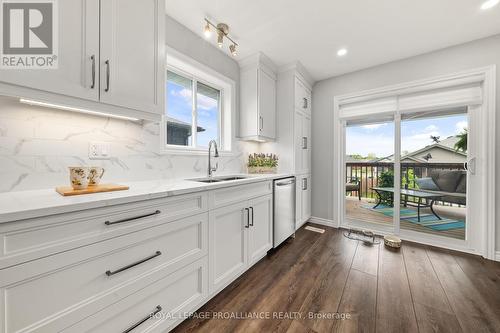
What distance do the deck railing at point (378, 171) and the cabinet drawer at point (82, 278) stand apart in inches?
123

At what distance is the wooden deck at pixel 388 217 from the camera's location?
8.22ft

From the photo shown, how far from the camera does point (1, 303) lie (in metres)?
0.67

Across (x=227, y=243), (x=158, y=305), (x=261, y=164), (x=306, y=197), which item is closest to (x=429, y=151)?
(x=306, y=197)

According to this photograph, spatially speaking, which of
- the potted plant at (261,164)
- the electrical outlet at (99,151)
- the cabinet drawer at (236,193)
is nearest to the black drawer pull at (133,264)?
the cabinet drawer at (236,193)

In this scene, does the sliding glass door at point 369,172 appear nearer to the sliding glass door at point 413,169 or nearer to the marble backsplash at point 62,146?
the sliding glass door at point 413,169

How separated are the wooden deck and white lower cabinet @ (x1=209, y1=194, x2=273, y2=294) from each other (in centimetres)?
201

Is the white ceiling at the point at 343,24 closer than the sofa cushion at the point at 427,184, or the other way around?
the white ceiling at the point at 343,24

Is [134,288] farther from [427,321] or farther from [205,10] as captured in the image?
[205,10]

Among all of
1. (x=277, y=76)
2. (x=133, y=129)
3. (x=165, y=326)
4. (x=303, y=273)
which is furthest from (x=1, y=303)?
(x=277, y=76)

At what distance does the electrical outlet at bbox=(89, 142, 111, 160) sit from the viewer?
4.46 feet

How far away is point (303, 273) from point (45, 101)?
2.34 meters

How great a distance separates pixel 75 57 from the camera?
3.43 feet

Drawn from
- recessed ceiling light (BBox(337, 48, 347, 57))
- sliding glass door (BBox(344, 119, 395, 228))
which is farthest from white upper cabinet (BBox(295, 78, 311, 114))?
sliding glass door (BBox(344, 119, 395, 228))

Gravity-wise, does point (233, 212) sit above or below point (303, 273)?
above
